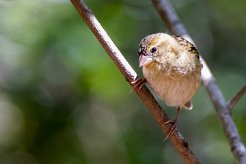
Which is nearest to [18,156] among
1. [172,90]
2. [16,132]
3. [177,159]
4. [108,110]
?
[16,132]

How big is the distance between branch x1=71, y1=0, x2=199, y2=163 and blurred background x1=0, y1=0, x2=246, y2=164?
8.31 ft

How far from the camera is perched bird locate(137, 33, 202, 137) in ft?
11.1

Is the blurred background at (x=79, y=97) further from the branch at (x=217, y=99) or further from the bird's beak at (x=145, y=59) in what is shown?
the bird's beak at (x=145, y=59)

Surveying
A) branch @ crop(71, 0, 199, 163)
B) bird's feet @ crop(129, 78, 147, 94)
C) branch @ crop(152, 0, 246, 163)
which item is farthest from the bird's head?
branch @ crop(71, 0, 199, 163)

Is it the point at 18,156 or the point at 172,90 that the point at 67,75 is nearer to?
the point at 18,156

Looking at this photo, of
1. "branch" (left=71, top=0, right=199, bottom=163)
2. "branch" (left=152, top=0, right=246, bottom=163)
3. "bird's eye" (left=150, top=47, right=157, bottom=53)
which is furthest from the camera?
"bird's eye" (left=150, top=47, right=157, bottom=53)

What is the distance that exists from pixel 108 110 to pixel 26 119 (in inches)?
37.8

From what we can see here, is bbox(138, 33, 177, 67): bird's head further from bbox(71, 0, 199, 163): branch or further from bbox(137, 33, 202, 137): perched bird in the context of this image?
bbox(71, 0, 199, 163): branch

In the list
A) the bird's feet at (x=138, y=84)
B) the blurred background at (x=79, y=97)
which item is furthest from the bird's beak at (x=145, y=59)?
the blurred background at (x=79, y=97)

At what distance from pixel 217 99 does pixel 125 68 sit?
1.14 metres

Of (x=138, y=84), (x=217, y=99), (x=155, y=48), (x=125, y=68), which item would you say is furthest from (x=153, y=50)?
(x=125, y=68)

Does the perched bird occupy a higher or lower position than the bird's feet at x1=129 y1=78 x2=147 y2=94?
lower

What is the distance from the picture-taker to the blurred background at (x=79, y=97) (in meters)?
5.40

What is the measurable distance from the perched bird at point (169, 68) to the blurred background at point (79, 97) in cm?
181
